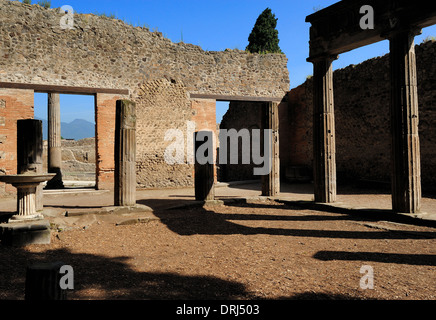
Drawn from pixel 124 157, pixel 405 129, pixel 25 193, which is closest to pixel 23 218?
pixel 25 193

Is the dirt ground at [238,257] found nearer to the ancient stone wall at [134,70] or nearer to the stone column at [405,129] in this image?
the stone column at [405,129]

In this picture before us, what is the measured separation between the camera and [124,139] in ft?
24.1

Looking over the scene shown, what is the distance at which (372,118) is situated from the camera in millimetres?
11617

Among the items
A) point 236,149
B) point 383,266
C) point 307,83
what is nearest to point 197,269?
point 383,266

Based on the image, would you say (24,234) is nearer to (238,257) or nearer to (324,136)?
(238,257)

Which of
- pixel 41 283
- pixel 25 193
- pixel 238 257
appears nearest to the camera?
pixel 41 283

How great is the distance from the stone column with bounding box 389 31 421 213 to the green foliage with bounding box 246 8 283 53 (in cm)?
1840

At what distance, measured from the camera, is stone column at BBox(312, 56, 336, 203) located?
7762mm

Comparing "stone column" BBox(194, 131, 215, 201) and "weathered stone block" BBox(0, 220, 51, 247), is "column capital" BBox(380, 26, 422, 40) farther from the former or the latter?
"weathered stone block" BBox(0, 220, 51, 247)

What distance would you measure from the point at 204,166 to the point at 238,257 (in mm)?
4637

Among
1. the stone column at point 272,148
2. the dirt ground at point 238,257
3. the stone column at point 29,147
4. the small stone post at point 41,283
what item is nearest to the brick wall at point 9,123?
the stone column at point 29,147

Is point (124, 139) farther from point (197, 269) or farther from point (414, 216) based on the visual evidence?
point (414, 216)

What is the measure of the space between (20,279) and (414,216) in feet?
20.3
